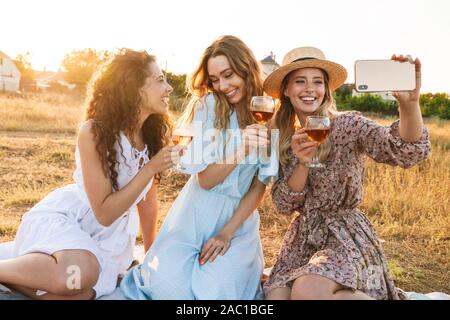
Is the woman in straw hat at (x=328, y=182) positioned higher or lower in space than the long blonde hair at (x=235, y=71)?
lower

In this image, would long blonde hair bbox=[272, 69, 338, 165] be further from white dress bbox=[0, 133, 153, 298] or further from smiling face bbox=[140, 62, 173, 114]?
white dress bbox=[0, 133, 153, 298]

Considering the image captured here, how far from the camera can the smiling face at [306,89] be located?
12.9ft

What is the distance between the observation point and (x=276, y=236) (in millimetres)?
6680

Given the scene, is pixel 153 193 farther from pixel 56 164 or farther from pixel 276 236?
pixel 56 164

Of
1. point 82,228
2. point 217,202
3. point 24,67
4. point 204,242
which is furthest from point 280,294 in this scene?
point 24,67

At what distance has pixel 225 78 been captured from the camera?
13.2 ft

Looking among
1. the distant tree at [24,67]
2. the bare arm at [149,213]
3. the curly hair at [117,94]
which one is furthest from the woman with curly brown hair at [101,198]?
the distant tree at [24,67]

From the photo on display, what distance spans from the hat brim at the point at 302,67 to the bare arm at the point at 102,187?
1.18 metres

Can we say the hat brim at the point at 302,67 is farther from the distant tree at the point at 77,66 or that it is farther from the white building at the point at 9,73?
the white building at the point at 9,73

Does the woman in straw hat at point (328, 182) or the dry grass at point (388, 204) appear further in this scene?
the dry grass at point (388, 204)

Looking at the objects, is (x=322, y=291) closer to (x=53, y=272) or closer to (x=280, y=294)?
(x=280, y=294)

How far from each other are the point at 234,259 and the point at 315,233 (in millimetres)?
646

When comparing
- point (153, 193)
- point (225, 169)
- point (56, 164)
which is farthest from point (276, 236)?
point (56, 164)
